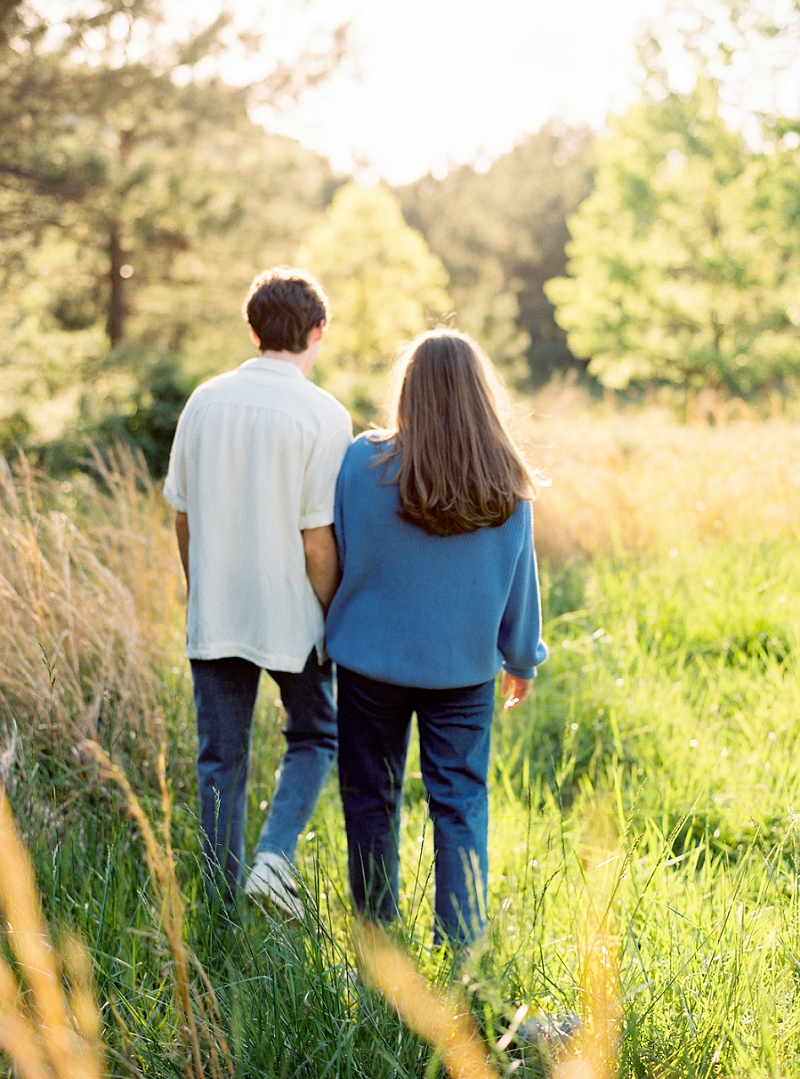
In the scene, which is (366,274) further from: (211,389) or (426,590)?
(426,590)

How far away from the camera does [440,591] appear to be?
2.30 meters

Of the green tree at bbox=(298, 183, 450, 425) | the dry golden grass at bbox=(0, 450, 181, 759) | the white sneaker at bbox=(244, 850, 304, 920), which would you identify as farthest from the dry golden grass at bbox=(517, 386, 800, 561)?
the green tree at bbox=(298, 183, 450, 425)

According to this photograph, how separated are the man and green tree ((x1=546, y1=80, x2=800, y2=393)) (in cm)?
1420

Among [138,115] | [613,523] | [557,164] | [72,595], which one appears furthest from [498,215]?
[72,595]

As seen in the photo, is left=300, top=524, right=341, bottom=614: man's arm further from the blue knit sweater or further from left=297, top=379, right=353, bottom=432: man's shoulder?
left=297, top=379, right=353, bottom=432: man's shoulder

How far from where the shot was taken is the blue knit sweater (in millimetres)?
2297

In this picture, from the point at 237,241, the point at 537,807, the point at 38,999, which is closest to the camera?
the point at 38,999

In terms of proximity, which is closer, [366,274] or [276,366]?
[276,366]

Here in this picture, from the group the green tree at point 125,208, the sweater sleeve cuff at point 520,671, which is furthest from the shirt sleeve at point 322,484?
the green tree at point 125,208

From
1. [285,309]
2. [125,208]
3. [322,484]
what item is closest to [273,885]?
[322,484]

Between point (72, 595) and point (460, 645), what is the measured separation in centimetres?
165

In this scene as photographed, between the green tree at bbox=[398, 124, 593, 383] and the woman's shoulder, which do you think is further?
the green tree at bbox=[398, 124, 593, 383]

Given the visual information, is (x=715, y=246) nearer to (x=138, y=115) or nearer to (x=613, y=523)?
(x=138, y=115)

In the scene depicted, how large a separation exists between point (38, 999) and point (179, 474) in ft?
4.69
